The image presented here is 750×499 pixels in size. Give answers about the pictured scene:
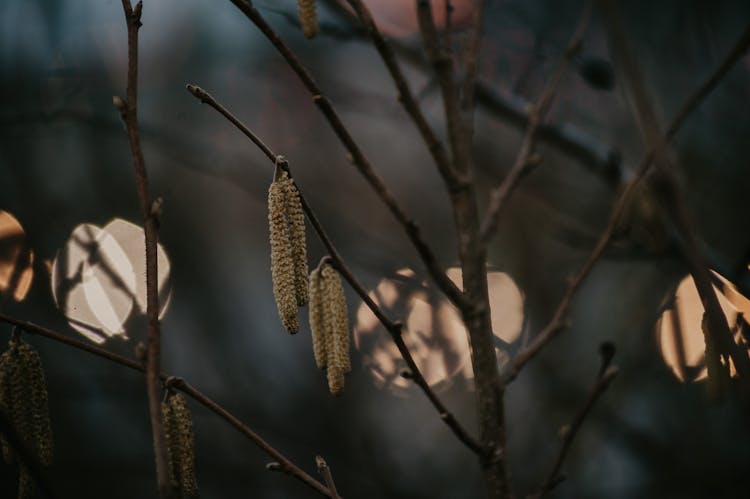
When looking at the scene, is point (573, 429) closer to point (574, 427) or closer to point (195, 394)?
point (574, 427)

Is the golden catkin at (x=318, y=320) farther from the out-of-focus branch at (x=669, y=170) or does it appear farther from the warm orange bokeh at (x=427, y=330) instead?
the warm orange bokeh at (x=427, y=330)

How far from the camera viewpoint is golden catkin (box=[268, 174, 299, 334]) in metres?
0.75

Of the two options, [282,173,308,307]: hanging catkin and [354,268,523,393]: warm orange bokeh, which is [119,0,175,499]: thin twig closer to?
[282,173,308,307]: hanging catkin

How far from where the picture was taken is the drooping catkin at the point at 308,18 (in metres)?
0.71

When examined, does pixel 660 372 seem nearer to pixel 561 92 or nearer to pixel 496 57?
pixel 561 92

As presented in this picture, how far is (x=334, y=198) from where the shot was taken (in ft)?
11.1

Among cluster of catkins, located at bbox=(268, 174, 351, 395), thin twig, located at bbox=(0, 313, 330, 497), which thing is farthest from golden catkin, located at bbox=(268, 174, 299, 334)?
thin twig, located at bbox=(0, 313, 330, 497)

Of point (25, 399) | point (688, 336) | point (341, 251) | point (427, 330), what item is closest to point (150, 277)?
point (25, 399)

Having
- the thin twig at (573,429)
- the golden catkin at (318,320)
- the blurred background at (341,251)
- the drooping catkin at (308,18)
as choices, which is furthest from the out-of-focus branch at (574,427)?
the blurred background at (341,251)

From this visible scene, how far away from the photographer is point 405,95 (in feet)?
1.86

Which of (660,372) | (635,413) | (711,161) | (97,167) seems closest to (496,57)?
(711,161)

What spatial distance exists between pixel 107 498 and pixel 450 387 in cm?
124

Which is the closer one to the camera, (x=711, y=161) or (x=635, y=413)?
(x=711, y=161)

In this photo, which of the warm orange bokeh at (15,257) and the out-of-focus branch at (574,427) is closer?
the out-of-focus branch at (574,427)
